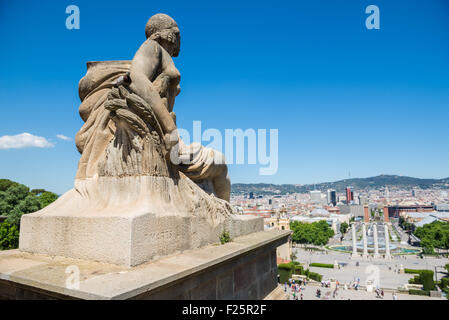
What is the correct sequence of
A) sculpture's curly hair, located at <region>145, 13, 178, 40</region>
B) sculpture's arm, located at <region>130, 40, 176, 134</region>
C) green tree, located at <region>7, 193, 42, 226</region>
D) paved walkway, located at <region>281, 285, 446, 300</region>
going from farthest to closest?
1. paved walkway, located at <region>281, 285, 446, 300</region>
2. green tree, located at <region>7, 193, 42, 226</region>
3. sculpture's curly hair, located at <region>145, 13, 178, 40</region>
4. sculpture's arm, located at <region>130, 40, 176, 134</region>

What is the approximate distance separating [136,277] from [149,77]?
250 centimetres

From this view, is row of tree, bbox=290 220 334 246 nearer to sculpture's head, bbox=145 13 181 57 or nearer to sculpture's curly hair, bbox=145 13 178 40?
sculpture's head, bbox=145 13 181 57

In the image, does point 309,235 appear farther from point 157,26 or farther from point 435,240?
point 157,26

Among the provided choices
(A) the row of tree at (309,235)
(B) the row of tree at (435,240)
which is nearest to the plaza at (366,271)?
(A) the row of tree at (309,235)

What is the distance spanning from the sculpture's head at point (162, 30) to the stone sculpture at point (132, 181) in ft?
0.05

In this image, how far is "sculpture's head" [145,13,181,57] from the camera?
14.5 ft

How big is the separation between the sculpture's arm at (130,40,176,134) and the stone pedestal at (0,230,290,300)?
173cm

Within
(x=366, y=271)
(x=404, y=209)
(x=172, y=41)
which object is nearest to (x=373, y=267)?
(x=366, y=271)

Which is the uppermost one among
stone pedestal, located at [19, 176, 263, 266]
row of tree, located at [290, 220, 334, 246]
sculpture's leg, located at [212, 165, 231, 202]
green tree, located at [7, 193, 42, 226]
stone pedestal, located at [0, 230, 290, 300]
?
sculpture's leg, located at [212, 165, 231, 202]

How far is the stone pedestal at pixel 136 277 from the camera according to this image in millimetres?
2383

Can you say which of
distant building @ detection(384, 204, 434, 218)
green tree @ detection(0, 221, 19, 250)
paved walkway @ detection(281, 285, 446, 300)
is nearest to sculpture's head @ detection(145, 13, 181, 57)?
green tree @ detection(0, 221, 19, 250)

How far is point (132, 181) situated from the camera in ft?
12.1
